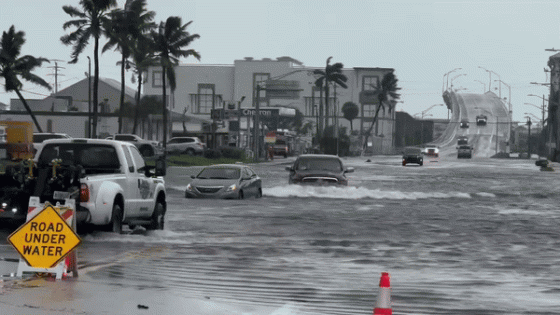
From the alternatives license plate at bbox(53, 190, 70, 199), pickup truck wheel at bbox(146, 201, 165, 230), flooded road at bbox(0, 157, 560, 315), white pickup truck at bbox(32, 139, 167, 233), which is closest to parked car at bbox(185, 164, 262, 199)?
flooded road at bbox(0, 157, 560, 315)

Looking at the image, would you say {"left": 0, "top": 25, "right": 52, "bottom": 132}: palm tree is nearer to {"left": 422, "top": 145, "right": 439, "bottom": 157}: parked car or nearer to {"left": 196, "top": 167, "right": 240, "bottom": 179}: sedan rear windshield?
{"left": 196, "top": 167, "right": 240, "bottom": 179}: sedan rear windshield

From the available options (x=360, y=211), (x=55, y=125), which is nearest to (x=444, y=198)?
(x=360, y=211)

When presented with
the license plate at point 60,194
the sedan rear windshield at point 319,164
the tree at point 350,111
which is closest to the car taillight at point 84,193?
the license plate at point 60,194

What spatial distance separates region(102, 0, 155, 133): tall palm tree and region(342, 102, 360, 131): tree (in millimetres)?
104436

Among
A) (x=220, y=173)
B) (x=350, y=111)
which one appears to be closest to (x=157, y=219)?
(x=220, y=173)

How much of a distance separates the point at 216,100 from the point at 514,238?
181 m

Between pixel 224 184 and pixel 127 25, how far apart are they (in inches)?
2002

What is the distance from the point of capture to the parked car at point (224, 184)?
3095 centimetres

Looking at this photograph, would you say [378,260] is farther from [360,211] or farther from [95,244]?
[360,211]

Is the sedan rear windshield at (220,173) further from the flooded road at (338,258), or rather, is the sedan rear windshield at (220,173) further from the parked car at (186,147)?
the parked car at (186,147)

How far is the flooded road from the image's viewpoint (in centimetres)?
1089

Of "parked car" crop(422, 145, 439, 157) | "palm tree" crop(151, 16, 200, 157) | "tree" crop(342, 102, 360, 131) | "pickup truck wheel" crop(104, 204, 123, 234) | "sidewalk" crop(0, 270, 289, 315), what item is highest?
"palm tree" crop(151, 16, 200, 157)

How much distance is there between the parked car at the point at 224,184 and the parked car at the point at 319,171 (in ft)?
5.83

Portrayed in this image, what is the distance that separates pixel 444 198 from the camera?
36.7 metres
